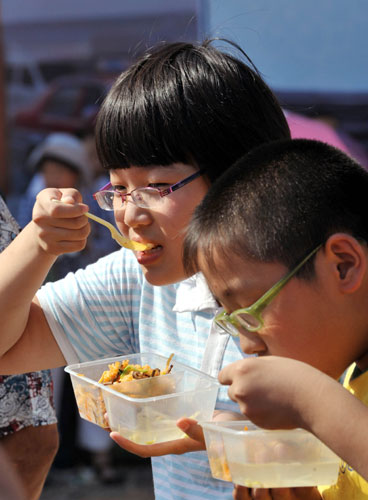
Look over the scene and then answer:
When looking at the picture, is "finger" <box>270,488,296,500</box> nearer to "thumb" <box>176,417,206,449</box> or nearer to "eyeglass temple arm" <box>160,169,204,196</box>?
"thumb" <box>176,417,206,449</box>

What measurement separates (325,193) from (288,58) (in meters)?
2.46

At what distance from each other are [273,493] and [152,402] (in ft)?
0.93

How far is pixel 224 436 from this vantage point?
4.24 ft

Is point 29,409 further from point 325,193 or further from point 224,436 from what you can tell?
point 325,193

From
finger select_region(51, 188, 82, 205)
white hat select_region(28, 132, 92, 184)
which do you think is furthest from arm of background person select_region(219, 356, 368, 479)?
white hat select_region(28, 132, 92, 184)

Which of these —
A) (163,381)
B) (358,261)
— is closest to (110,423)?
(163,381)

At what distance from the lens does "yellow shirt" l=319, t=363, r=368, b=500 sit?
52.9 inches

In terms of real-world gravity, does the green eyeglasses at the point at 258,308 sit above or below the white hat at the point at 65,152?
above

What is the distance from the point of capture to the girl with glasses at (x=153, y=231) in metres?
1.70

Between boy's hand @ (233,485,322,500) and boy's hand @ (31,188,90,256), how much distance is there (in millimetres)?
653

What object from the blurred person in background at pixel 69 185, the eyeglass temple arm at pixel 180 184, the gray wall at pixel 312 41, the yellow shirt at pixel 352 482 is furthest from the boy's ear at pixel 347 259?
the blurred person in background at pixel 69 185

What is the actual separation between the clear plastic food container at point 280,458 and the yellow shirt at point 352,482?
3.7 inches

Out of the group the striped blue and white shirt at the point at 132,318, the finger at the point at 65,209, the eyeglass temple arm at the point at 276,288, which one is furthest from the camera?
the striped blue and white shirt at the point at 132,318

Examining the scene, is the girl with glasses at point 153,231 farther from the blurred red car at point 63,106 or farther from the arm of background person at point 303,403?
the blurred red car at point 63,106
